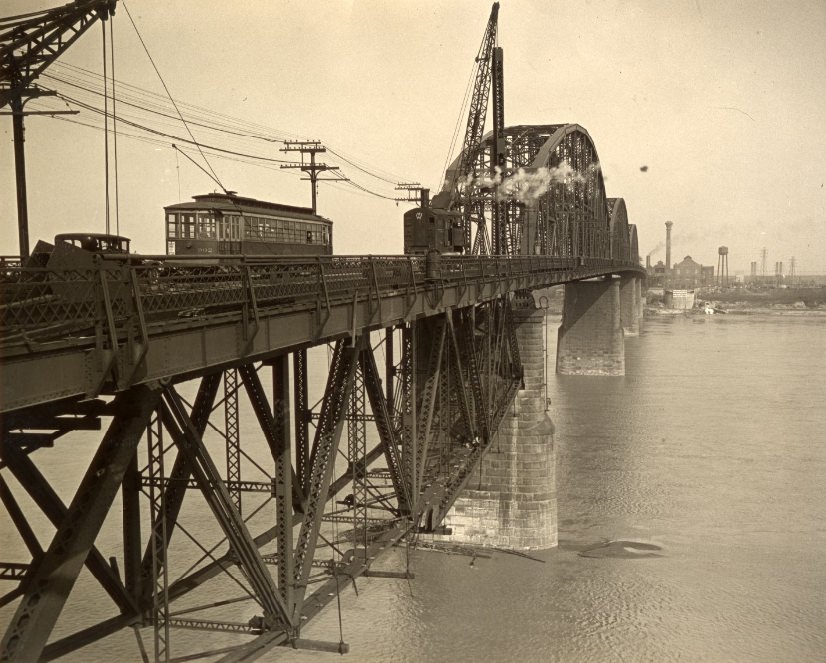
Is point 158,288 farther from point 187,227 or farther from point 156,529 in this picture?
point 187,227

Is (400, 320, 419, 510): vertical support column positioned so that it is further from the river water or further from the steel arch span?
the steel arch span

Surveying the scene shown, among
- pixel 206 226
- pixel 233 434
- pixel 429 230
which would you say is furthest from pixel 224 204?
pixel 233 434

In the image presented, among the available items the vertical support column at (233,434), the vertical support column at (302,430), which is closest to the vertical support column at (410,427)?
the vertical support column at (302,430)

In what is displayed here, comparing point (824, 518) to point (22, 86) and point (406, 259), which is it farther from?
point (22, 86)

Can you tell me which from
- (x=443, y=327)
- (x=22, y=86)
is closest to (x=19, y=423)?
(x=22, y=86)

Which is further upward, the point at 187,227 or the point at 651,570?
the point at 187,227

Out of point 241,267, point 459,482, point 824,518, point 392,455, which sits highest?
point 241,267
